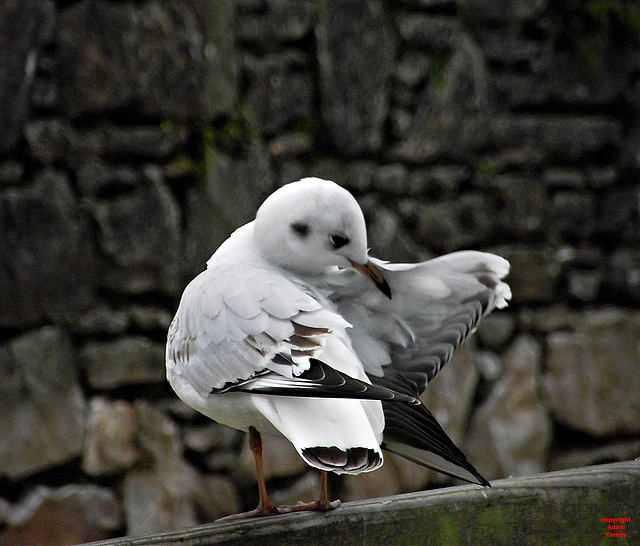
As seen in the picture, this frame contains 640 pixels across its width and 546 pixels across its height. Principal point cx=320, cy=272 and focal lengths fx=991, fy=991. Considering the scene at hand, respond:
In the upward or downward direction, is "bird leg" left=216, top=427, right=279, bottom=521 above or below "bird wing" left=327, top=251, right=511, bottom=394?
below

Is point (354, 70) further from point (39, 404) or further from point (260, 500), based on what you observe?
point (260, 500)

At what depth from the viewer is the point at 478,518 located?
1.51 m

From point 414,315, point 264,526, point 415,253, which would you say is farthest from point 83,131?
point 264,526

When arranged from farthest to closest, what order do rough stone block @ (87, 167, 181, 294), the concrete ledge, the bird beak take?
rough stone block @ (87, 167, 181, 294)
the bird beak
the concrete ledge

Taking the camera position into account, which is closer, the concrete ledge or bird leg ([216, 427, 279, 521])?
the concrete ledge

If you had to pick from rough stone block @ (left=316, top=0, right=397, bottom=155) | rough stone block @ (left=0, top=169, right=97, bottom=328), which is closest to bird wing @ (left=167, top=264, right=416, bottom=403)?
rough stone block @ (left=0, top=169, right=97, bottom=328)

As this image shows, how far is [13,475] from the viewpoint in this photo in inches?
106

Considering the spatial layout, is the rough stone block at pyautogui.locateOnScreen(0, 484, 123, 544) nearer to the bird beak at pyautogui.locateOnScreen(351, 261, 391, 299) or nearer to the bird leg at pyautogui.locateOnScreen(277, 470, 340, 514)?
the bird leg at pyautogui.locateOnScreen(277, 470, 340, 514)

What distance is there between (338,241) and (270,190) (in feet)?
4.91

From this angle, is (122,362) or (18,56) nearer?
(18,56)

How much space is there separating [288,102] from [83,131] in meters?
0.65

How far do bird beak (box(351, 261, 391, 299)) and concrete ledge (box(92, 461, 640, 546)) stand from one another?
1.05 feet

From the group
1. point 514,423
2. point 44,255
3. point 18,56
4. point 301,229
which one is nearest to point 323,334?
point 301,229

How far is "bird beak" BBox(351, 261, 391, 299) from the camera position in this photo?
1542mm
